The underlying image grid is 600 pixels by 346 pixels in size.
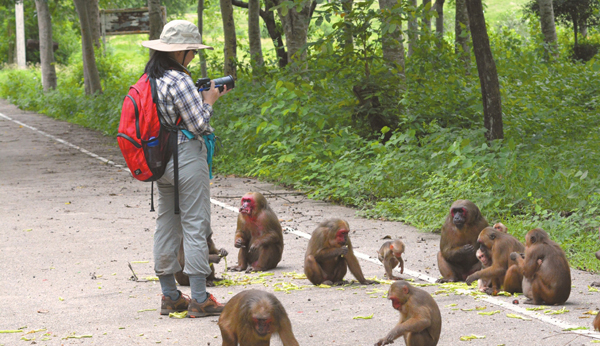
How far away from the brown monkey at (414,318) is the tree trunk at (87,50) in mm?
24804

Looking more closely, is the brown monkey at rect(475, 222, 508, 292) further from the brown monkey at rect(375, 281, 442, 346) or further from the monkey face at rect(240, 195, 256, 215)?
the monkey face at rect(240, 195, 256, 215)

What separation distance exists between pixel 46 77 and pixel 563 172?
31450 millimetres

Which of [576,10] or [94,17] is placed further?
[94,17]

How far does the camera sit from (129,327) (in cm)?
595

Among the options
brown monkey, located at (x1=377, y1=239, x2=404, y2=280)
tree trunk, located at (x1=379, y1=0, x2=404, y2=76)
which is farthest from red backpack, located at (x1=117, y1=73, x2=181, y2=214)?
tree trunk, located at (x1=379, y1=0, x2=404, y2=76)

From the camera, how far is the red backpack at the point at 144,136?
585 cm

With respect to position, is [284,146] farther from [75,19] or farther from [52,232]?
[75,19]

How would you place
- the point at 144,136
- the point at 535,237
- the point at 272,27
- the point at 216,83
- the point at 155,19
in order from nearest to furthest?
1. the point at 144,136
2. the point at 535,237
3. the point at 216,83
4. the point at 155,19
5. the point at 272,27

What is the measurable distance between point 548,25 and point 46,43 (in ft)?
79.9

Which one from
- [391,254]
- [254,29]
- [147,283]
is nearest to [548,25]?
[254,29]

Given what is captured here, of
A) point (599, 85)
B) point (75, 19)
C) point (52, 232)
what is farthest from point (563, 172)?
point (75, 19)

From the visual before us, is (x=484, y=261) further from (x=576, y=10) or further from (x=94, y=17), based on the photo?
(x=94, y=17)

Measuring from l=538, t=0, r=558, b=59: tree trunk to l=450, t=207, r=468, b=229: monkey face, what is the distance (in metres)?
16.2

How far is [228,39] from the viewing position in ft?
70.9
